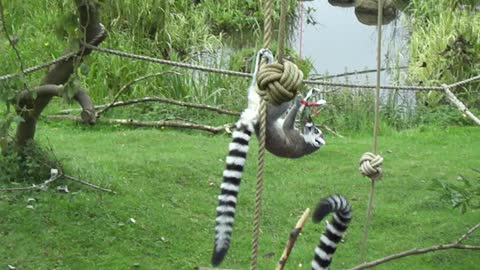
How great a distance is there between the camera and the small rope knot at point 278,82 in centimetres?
190

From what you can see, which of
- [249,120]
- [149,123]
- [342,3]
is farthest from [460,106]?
[342,3]

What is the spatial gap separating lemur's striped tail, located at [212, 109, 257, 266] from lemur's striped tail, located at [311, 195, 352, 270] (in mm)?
337

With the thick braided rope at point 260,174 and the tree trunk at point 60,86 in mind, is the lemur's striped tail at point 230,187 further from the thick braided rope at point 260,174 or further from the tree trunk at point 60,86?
the tree trunk at point 60,86

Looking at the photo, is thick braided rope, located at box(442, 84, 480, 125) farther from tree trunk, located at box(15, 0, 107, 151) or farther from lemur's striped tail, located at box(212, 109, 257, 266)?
tree trunk, located at box(15, 0, 107, 151)

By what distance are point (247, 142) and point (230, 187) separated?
0.19m

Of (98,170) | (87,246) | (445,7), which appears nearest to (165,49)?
(445,7)

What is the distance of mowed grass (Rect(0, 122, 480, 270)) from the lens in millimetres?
3645

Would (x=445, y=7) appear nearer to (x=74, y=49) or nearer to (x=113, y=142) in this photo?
(x=113, y=142)

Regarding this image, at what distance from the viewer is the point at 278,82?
1.90 metres

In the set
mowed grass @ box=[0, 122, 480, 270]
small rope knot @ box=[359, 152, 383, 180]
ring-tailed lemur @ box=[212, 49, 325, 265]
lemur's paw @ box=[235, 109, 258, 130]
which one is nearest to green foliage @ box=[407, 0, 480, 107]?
mowed grass @ box=[0, 122, 480, 270]

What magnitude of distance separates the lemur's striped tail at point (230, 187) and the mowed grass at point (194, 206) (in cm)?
118

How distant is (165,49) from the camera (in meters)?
8.12

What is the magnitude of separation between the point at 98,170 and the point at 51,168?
0.51 meters

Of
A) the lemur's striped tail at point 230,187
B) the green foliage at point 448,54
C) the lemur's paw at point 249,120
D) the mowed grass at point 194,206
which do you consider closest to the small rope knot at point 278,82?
the lemur's striped tail at point 230,187
